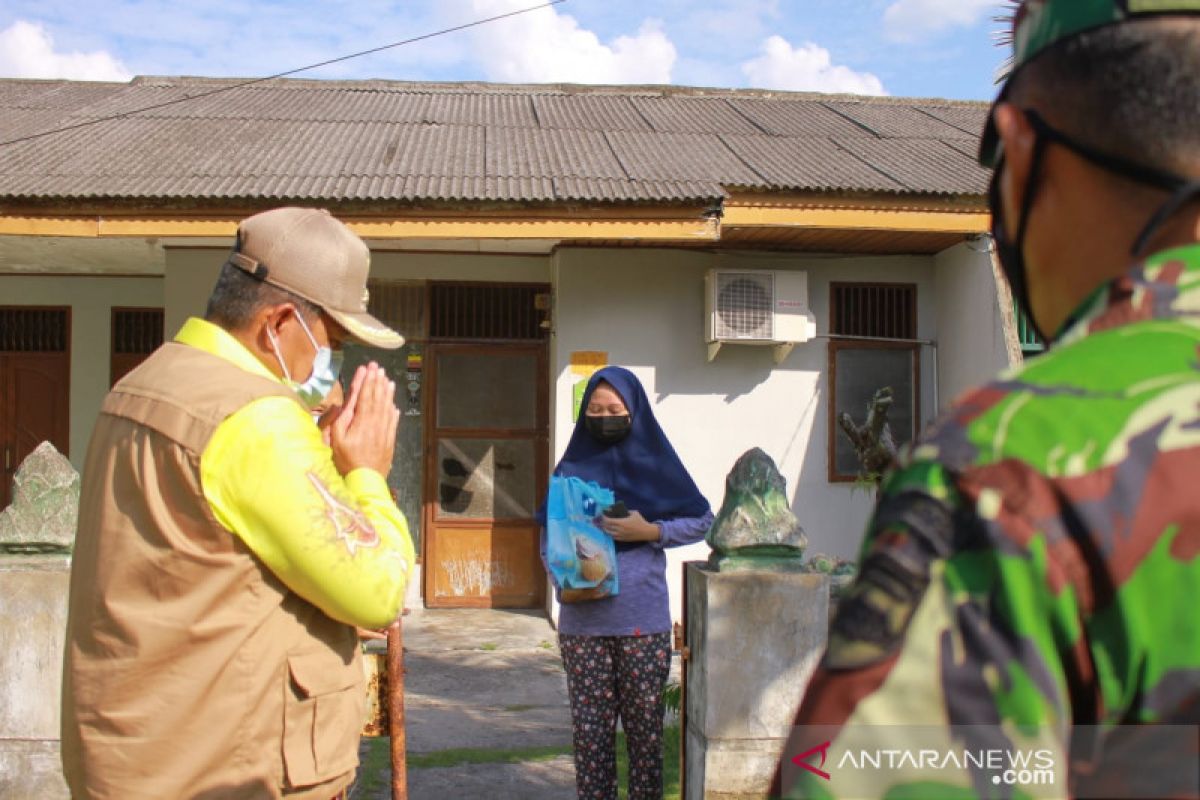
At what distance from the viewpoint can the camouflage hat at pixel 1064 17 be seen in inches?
34.3

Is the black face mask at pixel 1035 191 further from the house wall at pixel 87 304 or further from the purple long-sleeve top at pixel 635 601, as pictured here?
the house wall at pixel 87 304

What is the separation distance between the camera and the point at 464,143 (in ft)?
28.9

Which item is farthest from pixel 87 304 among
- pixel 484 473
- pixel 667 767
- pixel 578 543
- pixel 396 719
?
pixel 396 719

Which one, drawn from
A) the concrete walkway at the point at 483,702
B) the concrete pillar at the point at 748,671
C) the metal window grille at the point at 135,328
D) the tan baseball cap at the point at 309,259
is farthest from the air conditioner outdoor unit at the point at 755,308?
the tan baseball cap at the point at 309,259

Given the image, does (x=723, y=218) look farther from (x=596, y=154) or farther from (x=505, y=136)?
(x=505, y=136)

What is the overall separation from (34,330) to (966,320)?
315 inches

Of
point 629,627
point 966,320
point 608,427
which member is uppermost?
point 966,320

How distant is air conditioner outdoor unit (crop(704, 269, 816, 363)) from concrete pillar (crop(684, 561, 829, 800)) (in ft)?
13.8

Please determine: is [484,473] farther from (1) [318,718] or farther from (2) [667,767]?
(1) [318,718]

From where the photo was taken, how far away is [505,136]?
9.17m

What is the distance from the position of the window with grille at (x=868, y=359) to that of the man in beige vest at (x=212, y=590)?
22.6 feet

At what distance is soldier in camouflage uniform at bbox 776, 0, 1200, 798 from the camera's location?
2.49 ft

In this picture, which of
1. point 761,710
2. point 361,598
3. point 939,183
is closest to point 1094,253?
point 361,598

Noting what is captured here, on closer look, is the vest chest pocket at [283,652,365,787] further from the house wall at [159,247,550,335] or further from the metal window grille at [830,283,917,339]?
the metal window grille at [830,283,917,339]
